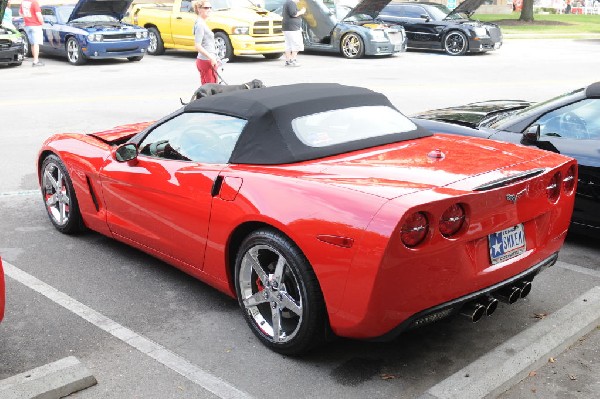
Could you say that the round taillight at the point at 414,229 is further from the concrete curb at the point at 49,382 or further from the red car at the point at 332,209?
the concrete curb at the point at 49,382

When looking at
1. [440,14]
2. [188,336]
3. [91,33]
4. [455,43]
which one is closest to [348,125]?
[188,336]

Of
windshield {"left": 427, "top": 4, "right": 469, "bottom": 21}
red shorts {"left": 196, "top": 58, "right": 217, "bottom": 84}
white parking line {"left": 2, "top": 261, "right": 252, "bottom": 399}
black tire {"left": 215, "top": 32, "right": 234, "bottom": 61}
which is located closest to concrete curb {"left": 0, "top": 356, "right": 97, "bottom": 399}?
white parking line {"left": 2, "top": 261, "right": 252, "bottom": 399}

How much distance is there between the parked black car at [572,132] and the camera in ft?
19.3

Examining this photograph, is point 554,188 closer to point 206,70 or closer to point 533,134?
point 533,134

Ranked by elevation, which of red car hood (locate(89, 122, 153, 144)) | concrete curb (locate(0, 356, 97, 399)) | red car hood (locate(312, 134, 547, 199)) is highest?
red car hood (locate(312, 134, 547, 199))

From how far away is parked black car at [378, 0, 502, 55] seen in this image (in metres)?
23.7

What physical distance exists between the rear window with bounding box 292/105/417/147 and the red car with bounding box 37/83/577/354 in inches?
0.5

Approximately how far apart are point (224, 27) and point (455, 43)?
7605 mm

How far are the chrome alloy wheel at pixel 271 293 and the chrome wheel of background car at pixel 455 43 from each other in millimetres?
20623

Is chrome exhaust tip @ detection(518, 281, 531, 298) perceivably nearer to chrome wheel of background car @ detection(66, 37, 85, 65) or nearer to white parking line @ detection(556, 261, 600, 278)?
white parking line @ detection(556, 261, 600, 278)

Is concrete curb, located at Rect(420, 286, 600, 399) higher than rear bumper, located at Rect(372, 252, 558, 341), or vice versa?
rear bumper, located at Rect(372, 252, 558, 341)

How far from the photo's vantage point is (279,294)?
4.24 metres

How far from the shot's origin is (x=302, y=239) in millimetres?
3934

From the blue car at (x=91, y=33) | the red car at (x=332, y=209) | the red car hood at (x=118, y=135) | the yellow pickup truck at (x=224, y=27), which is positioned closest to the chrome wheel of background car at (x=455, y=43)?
the yellow pickup truck at (x=224, y=27)
